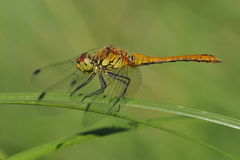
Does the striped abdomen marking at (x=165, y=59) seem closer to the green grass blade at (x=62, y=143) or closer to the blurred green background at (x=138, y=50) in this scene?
the blurred green background at (x=138, y=50)

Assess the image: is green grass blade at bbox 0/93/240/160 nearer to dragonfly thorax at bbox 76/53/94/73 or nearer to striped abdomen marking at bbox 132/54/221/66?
dragonfly thorax at bbox 76/53/94/73

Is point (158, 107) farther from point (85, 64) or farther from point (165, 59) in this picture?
point (165, 59)

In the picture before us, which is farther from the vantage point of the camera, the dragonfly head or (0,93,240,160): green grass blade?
the dragonfly head

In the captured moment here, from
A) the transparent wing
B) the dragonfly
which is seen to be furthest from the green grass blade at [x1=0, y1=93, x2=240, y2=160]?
the dragonfly

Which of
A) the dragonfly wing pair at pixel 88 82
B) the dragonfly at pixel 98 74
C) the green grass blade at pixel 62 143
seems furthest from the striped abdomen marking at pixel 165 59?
the green grass blade at pixel 62 143

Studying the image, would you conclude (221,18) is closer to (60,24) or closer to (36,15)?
(60,24)

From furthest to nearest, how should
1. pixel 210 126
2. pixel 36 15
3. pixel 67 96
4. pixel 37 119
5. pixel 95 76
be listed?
1. pixel 36 15
2. pixel 37 119
3. pixel 210 126
4. pixel 95 76
5. pixel 67 96

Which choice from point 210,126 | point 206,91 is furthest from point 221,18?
point 210,126

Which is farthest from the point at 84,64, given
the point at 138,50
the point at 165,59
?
the point at 138,50
